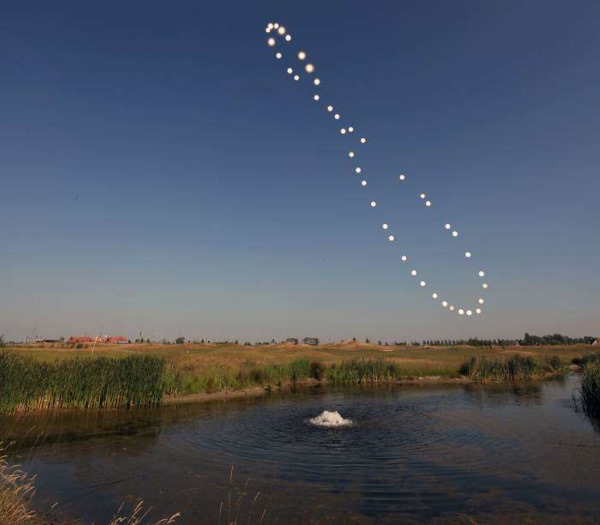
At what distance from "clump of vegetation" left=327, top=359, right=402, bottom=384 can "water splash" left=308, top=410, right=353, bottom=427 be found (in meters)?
24.2

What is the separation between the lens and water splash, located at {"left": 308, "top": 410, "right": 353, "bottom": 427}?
28281 mm

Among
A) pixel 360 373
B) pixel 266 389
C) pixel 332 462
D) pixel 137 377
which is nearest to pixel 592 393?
pixel 332 462

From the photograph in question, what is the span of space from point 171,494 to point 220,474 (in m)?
2.75

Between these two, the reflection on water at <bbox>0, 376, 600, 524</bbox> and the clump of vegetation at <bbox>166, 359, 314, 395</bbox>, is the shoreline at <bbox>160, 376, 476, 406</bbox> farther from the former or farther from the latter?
the reflection on water at <bbox>0, 376, 600, 524</bbox>

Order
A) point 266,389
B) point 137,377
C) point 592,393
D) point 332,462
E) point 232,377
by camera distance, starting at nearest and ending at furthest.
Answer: point 332,462 → point 592,393 → point 137,377 → point 232,377 → point 266,389

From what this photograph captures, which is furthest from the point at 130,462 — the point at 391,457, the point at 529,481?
the point at 529,481

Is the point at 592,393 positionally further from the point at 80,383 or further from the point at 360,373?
the point at 80,383

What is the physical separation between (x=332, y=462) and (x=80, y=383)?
21.4 metres

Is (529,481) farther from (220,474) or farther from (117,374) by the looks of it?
(117,374)

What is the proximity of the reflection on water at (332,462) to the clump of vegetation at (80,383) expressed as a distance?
209 centimetres

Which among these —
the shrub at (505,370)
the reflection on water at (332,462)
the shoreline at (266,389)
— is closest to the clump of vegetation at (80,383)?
the reflection on water at (332,462)

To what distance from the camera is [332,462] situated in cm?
1941

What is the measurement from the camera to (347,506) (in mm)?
14078

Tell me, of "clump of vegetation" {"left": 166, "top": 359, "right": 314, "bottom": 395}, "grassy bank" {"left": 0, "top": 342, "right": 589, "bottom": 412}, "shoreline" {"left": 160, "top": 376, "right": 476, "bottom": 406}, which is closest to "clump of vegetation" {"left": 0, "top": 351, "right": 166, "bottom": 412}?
"grassy bank" {"left": 0, "top": 342, "right": 589, "bottom": 412}
